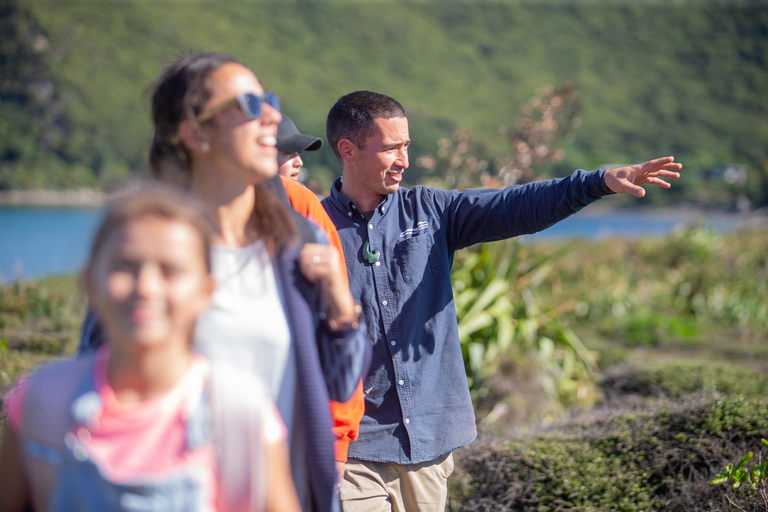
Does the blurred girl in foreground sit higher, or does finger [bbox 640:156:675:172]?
finger [bbox 640:156:675:172]

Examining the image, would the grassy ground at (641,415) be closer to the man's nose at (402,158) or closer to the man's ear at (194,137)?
the man's nose at (402,158)

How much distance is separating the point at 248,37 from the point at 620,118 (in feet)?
205

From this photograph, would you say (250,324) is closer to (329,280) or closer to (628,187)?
(329,280)

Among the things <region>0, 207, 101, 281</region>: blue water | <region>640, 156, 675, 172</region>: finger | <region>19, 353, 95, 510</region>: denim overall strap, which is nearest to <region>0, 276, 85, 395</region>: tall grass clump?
<region>0, 207, 101, 281</region>: blue water

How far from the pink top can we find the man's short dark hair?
1.62 metres

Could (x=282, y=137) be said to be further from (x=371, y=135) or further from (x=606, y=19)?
(x=606, y=19)

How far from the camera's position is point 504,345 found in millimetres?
5535

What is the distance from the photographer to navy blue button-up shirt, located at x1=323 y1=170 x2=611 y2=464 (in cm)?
248

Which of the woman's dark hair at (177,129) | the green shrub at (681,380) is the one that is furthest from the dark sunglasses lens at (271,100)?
the green shrub at (681,380)

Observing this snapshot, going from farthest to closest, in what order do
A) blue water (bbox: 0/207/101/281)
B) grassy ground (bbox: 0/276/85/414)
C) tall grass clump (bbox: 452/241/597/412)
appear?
tall grass clump (bbox: 452/241/597/412) → grassy ground (bbox: 0/276/85/414) → blue water (bbox: 0/207/101/281)

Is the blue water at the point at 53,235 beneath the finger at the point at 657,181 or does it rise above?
above

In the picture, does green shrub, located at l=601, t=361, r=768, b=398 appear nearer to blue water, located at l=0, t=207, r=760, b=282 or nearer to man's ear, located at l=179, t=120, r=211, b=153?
man's ear, located at l=179, t=120, r=211, b=153

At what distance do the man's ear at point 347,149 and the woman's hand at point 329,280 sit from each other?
1135 millimetres

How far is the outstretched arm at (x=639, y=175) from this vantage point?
2.45 m
